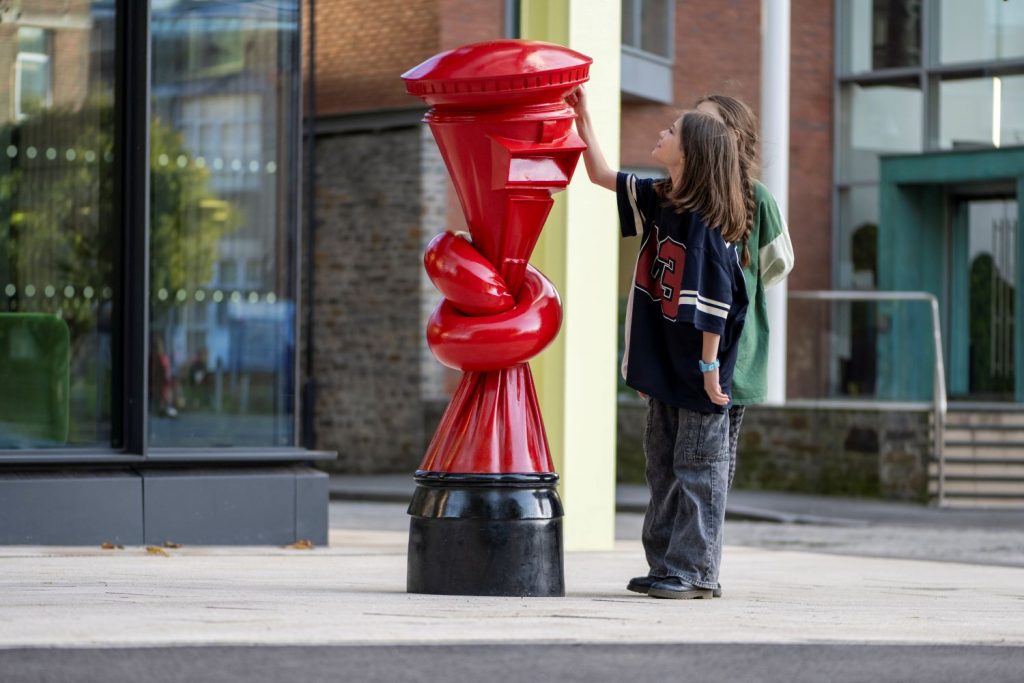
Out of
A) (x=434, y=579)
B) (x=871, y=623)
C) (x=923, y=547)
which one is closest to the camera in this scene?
(x=871, y=623)

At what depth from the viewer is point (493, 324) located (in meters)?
4.74

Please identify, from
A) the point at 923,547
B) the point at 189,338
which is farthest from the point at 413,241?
the point at 189,338

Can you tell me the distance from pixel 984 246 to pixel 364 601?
16.8 m

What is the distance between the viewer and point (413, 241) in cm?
1922

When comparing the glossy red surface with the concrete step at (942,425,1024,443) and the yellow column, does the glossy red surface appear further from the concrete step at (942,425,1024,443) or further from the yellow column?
the concrete step at (942,425,1024,443)

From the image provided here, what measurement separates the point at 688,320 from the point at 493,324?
57cm

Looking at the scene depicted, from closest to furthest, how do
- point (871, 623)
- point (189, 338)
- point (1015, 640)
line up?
point (1015, 640), point (871, 623), point (189, 338)

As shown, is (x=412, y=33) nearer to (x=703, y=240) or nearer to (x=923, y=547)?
(x=923, y=547)

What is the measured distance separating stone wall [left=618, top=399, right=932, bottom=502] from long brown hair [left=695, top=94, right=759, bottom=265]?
1102cm

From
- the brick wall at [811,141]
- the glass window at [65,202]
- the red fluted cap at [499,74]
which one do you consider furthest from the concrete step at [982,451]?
the red fluted cap at [499,74]

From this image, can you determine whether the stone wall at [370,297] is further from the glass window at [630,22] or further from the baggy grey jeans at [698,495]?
the baggy grey jeans at [698,495]

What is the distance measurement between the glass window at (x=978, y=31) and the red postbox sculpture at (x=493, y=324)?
50.3ft

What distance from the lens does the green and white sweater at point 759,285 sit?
197 inches

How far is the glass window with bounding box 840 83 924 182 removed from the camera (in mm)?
20328
